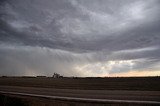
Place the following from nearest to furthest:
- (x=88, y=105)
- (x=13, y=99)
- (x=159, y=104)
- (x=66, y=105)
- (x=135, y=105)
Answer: (x=159, y=104) → (x=135, y=105) → (x=88, y=105) → (x=66, y=105) → (x=13, y=99)

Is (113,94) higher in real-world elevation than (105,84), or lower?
lower

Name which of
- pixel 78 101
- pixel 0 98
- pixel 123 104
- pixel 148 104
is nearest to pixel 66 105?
pixel 78 101

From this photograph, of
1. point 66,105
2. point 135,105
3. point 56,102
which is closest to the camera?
point 135,105

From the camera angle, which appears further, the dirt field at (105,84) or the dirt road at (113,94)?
the dirt field at (105,84)

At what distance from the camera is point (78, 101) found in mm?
11898

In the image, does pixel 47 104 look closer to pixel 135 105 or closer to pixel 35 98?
pixel 35 98

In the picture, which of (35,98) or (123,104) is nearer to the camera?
(123,104)

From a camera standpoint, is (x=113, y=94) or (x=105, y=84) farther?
(x=105, y=84)

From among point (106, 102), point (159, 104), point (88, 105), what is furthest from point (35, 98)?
point (159, 104)

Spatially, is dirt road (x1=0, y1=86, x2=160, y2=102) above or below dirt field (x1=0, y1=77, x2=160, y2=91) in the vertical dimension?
below

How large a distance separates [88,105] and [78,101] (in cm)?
65

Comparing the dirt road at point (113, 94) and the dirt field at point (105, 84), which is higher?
the dirt field at point (105, 84)

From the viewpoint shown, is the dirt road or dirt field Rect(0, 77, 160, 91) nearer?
the dirt road

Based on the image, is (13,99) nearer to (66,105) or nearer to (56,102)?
(56,102)
